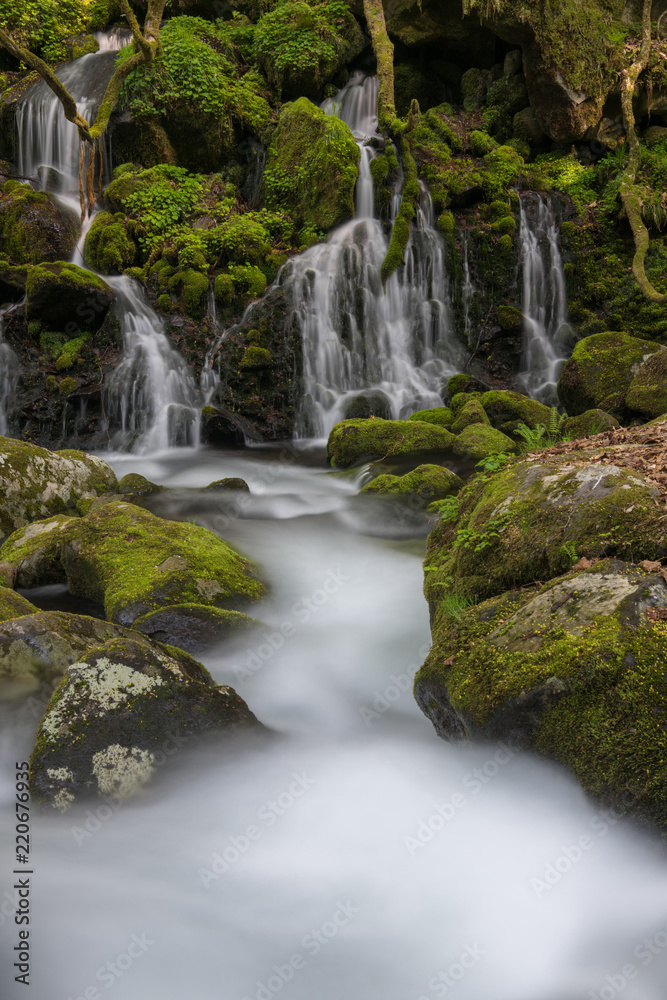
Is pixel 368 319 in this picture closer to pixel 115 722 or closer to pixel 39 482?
pixel 39 482

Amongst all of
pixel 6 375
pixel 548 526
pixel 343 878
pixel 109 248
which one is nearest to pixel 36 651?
pixel 343 878

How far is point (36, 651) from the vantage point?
11.3 feet

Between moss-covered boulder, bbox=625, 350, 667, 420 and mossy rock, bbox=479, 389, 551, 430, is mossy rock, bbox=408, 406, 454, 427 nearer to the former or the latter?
mossy rock, bbox=479, 389, 551, 430

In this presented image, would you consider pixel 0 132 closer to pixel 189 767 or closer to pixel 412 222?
pixel 412 222

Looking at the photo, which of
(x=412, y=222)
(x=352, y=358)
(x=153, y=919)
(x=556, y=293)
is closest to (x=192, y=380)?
(x=352, y=358)

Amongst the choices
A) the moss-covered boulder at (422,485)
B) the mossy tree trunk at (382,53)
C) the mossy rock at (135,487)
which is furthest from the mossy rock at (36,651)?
the mossy tree trunk at (382,53)

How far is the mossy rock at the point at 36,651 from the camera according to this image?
3365 mm

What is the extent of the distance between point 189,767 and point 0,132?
1835 centimetres

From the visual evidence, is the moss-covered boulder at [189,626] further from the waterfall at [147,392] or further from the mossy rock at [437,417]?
the waterfall at [147,392]

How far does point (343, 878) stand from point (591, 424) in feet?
22.3

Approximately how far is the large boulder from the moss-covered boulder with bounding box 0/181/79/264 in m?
9.49

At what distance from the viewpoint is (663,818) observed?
249cm

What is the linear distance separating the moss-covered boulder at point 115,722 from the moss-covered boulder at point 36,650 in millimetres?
278

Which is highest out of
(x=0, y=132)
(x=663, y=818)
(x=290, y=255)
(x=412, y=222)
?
(x=0, y=132)
